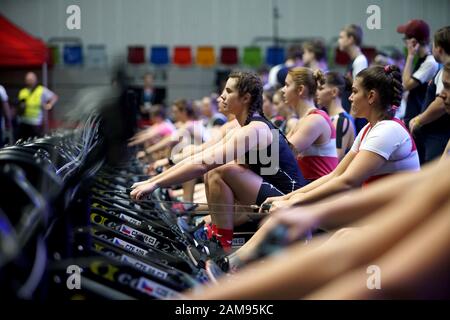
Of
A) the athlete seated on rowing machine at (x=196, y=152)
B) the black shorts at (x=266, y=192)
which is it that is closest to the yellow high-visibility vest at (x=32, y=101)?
the athlete seated on rowing machine at (x=196, y=152)

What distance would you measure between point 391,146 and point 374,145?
90mm

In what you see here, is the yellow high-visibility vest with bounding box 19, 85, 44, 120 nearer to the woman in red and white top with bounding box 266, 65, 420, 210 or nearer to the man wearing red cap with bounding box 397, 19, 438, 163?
the man wearing red cap with bounding box 397, 19, 438, 163

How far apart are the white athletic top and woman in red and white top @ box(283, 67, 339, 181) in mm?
1240

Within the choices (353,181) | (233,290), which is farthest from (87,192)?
(233,290)

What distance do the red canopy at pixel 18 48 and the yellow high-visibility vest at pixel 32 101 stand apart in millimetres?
1242

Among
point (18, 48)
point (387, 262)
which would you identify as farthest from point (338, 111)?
point (18, 48)

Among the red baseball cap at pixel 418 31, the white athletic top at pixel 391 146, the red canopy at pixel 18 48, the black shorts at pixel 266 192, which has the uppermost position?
the red canopy at pixel 18 48

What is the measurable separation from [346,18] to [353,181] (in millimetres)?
8899

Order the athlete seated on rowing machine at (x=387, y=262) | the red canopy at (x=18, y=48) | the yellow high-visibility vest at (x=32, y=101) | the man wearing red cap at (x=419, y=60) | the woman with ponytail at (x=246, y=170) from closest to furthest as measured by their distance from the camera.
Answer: the athlete seated on rowing machine at (x=387, y=262)
the woman with ponytail at (x=246, y=170)
the man wearing red cap at (x=419, y=60)
the yellow high-visibility vest at (x=32, y=101)
the red canopy at (x=18, y=48)

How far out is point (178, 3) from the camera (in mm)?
12688

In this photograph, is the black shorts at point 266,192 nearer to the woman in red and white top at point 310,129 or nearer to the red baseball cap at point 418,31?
the woman in red and white top at point 310,129

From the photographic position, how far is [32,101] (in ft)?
38.9

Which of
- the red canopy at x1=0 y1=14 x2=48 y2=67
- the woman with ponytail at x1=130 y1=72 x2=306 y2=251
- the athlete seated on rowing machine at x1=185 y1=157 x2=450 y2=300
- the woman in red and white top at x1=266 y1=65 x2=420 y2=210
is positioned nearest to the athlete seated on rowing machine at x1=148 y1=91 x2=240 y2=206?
the woman with ponytail at x1=130 y1=72 x2=306 y2=251

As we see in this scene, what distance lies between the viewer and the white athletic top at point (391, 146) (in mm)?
3480
